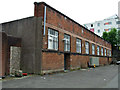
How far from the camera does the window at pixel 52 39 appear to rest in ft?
46.4

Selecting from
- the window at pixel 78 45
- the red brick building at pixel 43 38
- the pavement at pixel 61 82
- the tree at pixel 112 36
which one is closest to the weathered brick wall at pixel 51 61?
the red brick building at pixel 43 38

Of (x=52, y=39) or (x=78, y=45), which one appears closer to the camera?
(x=52, y=39)

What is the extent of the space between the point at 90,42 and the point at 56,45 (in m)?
13.0

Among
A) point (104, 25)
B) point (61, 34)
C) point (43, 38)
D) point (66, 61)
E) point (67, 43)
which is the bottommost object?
point (66, 61)

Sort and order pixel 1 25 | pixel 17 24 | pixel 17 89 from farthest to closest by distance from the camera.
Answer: pixel 1 25 → pixel 17 24 → pixel 17 89

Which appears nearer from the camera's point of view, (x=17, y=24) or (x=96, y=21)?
(x=17, y=24)

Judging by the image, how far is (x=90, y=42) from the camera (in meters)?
26.5

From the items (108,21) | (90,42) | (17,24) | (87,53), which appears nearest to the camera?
(17,24)

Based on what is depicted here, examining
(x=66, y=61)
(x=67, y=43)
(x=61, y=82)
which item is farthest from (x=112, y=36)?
(x=61, y=82)

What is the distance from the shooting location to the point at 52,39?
14.6 metres

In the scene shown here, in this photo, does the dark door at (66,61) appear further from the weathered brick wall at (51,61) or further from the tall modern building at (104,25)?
the tall modern building at (104,25)

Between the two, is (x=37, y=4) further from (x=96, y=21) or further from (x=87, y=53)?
(x=96, y=21)

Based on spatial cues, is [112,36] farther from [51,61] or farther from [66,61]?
[51,61]

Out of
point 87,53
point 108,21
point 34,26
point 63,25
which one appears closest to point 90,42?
point 87,53
